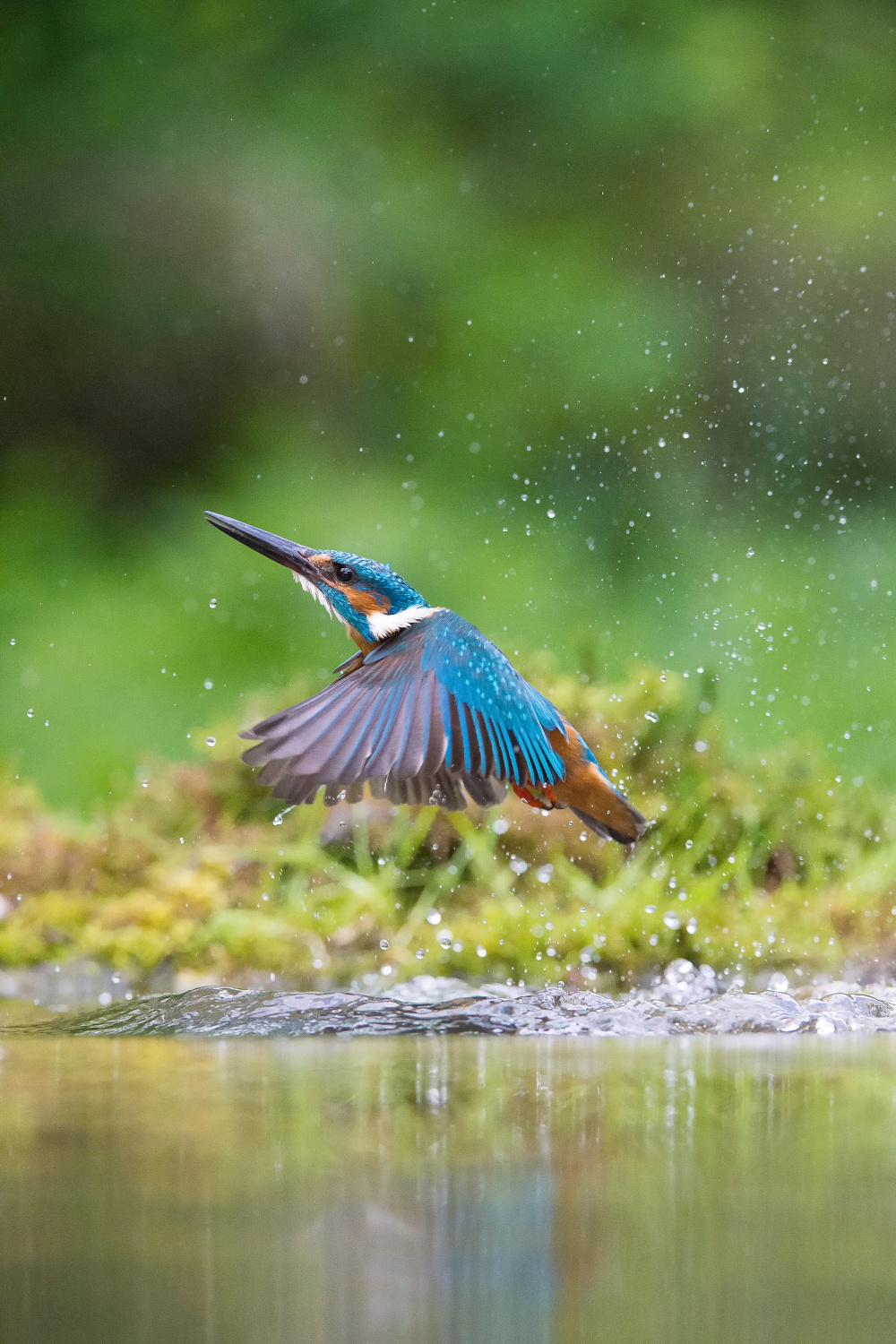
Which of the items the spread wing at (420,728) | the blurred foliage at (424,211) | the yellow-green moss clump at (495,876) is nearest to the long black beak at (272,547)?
the spread wing at (420,728)

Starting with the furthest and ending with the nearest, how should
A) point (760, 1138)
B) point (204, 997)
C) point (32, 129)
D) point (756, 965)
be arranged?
1. point (32, 129)
2. point (756, 965)
3. point (204, 997)
4. point (760, 1138)

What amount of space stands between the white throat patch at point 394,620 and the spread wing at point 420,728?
0.02m

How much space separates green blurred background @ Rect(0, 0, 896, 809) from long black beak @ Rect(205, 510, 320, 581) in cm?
192

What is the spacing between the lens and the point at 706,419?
4.19 meters

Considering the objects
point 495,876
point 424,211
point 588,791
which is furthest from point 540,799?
point 424,211

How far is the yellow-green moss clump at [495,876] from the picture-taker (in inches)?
96.3

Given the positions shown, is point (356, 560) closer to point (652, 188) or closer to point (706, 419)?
point (706, 419)

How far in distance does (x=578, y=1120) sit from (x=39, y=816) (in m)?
2.23

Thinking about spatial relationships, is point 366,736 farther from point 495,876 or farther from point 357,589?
point 495,876

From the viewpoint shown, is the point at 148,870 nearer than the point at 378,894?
No

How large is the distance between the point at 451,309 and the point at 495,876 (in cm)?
220

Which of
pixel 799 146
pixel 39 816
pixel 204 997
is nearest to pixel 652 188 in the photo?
pixel 799 146

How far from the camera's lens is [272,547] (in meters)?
1.79

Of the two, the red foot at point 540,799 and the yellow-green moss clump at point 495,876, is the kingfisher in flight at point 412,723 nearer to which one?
the red foot at point 540,799
